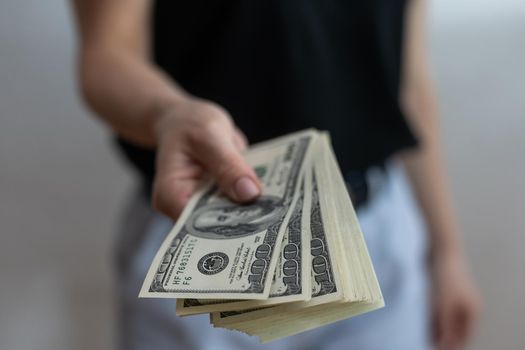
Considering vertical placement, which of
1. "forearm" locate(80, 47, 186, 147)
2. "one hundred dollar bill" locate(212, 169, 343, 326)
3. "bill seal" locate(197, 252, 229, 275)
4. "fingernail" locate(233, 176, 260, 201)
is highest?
"forearm" locate(80, 47, 186, 147)

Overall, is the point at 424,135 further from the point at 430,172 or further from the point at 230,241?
the point at 230,241

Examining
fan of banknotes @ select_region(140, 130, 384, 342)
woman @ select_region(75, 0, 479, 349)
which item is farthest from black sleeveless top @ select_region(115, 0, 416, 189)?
fan of banknotes @ select_region(140, 130, 384, 342)

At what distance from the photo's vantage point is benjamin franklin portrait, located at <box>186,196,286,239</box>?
38cm

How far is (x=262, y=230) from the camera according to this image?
38 cm

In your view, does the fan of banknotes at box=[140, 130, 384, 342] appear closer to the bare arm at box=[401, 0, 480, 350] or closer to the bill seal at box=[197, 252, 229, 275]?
the bill seal at box=[197, 252, 229, 275]

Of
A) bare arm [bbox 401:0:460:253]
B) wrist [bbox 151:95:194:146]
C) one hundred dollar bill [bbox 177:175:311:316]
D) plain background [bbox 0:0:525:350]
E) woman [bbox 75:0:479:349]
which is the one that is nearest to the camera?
one hundred dollar bill [bbox 177:175:311:316]

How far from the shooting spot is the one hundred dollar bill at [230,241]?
1.05 ft

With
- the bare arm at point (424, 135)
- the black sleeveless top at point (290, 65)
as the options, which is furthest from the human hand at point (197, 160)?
the bare arm at point (424, 135)

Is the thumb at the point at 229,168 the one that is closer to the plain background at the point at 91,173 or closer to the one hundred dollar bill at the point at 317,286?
the one hundred dollar bill at the point at 317,286

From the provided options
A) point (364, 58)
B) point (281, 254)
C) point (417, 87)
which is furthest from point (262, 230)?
point (417, 87)

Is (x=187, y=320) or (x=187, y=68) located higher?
(x=187, y=68)

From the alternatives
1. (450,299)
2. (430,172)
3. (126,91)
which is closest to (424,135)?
(430,172)

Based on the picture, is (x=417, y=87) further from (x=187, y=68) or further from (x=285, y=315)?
(x=285, y=315)

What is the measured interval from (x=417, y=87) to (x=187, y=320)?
17.7 inches
